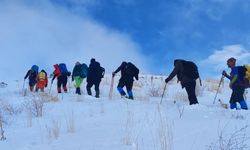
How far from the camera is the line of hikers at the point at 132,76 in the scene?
514 inches

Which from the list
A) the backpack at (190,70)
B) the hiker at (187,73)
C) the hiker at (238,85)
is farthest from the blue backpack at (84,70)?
the hiker at (238,85)

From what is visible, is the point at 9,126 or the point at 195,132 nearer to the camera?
the point at 195,132

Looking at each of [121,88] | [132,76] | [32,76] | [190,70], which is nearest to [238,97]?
[190,70]

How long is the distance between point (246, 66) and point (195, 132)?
657 centimetres

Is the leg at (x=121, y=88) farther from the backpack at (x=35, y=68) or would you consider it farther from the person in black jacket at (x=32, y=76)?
the backpack at (x=35, y=68)

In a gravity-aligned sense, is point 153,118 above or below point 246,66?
below

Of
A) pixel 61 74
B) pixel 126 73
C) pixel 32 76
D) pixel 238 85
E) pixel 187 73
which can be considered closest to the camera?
pixel 238 85

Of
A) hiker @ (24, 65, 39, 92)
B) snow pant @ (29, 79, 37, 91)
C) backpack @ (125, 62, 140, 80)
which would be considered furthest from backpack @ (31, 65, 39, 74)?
backpack @ (125, 62, 140, 80)

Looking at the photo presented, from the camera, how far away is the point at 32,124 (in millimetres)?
8891

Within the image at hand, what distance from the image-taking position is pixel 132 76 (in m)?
16.4

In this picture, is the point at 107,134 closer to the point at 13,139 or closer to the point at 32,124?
the point at 13,139

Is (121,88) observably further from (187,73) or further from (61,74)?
(61,74)

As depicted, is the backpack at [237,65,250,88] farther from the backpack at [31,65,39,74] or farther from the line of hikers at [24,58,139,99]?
the backpack at [31,65,39,74]

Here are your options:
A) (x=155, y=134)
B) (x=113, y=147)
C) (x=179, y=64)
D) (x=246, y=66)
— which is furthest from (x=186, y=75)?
(x=113, y=147)
